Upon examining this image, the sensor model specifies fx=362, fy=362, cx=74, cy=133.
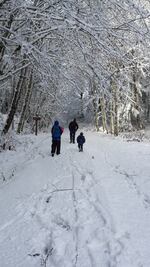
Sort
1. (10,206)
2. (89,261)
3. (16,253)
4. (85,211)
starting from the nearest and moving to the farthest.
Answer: (89,261)
(16,253)
(85,211)
(10,206)

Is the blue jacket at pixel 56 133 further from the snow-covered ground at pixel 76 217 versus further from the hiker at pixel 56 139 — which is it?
the snow-covered ground at pixel 76 217

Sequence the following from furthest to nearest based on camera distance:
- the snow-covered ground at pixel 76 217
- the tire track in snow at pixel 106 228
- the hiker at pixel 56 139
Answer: the hiker at pixel 56 139 < the snow-covered ground at pixel 76 217 < the tire track in snow at pixel 106 228

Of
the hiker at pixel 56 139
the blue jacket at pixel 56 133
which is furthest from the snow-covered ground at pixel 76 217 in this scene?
the blue jacket at pixel 56 133

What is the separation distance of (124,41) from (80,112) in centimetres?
4989

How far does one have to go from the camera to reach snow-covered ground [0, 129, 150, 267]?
576cm

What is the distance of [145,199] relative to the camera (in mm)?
8664

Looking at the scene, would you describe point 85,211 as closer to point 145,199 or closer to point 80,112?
point 145,199

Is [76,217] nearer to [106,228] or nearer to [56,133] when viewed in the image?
[106,228]

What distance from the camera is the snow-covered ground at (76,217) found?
5758mm

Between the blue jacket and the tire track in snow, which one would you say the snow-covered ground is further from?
the blue jacket

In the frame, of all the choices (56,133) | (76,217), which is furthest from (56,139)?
(76,217)

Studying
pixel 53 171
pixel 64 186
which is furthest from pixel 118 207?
pixel 53 171

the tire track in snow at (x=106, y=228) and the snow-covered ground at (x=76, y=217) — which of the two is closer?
the tire track in snow at (x=106, y=228)

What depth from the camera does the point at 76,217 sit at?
750 centimetres
